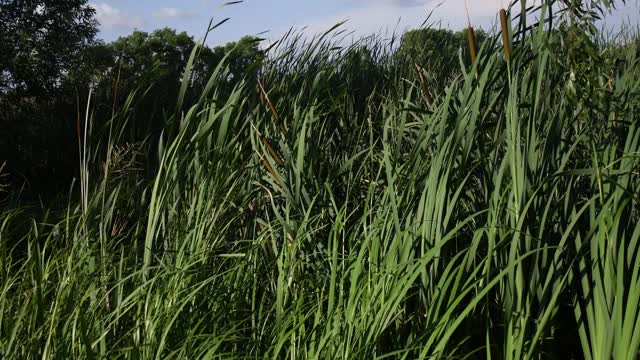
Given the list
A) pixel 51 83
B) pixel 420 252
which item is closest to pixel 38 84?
pixel 51 83

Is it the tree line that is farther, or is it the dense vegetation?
the tree line

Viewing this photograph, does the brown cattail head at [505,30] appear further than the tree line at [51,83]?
No

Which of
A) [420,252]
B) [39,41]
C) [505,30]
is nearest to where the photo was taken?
[505,30]

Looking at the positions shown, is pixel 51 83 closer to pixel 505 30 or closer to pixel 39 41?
pixel 39 41

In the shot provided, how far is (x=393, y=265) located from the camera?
1804mm

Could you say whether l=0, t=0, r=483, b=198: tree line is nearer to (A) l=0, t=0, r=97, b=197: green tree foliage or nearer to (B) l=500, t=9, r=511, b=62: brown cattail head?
(A) l=0, t=0, r=97, b=197: green tree foliage

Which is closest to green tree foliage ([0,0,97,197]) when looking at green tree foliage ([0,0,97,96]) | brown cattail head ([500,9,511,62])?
green tree foliage ([0,0,97,96])

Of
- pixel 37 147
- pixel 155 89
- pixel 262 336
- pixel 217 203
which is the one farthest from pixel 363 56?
pixel 262 336

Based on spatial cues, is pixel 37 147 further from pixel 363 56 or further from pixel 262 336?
pixel 262 336

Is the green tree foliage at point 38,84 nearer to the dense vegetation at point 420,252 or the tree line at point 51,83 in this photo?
the tree line at point 51,83

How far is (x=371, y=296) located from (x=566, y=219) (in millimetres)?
556

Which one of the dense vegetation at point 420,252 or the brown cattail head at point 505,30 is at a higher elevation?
the brown cattail head at point 505,30

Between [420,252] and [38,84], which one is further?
[38,84]

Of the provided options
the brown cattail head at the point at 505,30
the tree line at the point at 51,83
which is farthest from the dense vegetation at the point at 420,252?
the tree line at the point at 51,83
